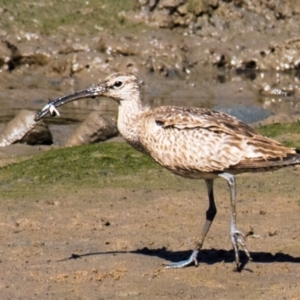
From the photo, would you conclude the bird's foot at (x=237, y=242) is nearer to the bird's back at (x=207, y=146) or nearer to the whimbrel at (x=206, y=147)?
the whimbrel at (x=206, y=147)

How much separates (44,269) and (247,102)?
1061 cm

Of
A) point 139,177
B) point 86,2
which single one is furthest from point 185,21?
point 139,177

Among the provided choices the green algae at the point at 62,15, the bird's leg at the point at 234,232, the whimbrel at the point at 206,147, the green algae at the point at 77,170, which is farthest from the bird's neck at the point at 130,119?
the green algae at the point at 62,15

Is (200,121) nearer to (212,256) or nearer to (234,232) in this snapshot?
(234,232)

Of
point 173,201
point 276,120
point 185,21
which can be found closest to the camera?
point 173,201

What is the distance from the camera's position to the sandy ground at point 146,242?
Answer: 7297 millimetres

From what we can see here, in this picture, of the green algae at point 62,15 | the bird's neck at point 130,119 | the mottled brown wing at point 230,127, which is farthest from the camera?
the green algae at point 62,15

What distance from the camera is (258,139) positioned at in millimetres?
7723

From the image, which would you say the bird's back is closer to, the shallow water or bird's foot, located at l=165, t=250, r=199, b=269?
bird's foot, located at l=165, t=250, r=199, b=269

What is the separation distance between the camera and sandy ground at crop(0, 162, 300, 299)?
7.30m

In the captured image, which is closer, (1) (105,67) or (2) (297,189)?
(2) (297,189)

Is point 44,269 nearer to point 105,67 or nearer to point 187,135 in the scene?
point 187,135

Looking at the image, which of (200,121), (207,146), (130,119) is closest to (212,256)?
(207,146)

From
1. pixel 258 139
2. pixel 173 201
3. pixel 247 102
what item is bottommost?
pixel 247 102
